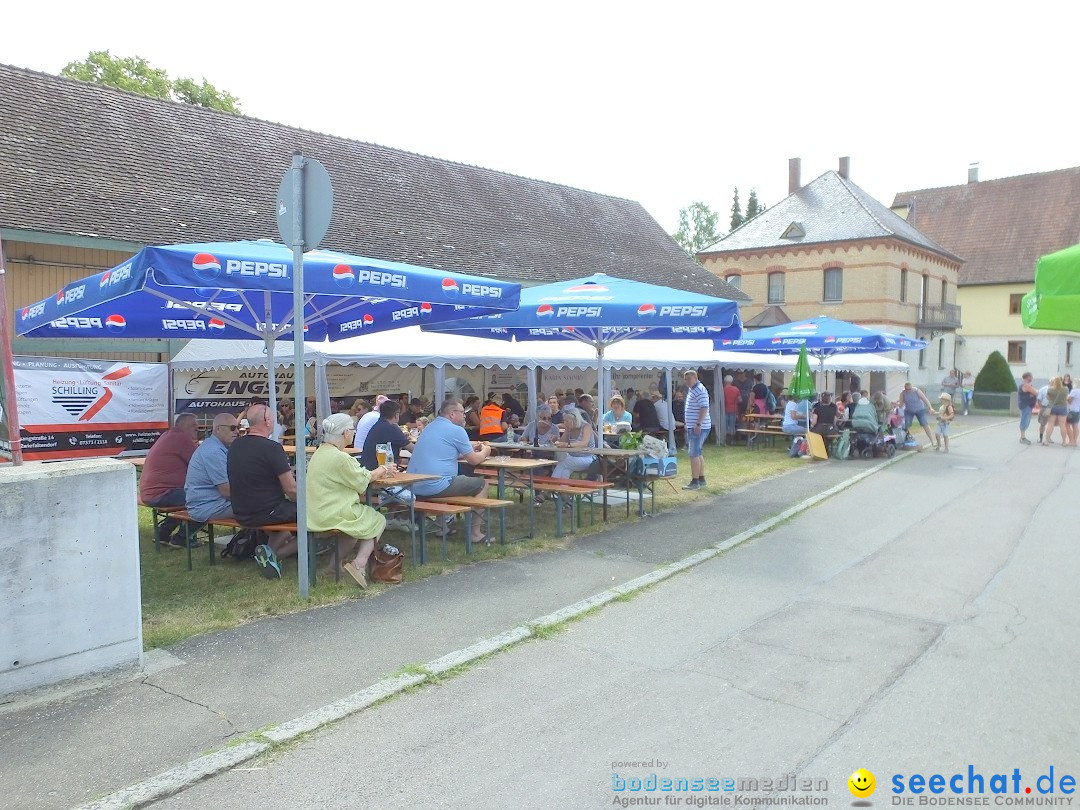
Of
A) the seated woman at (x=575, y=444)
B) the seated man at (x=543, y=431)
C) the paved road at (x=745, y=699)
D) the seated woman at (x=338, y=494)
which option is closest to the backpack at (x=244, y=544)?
the seated woman at (x=338, y=494)

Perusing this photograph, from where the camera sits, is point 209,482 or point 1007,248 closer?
point 209,482

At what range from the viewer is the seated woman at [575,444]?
1016cm

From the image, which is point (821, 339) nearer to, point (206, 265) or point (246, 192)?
point (246, 192)

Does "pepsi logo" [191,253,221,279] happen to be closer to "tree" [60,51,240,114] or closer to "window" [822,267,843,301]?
"tree" [60,51,240,114]

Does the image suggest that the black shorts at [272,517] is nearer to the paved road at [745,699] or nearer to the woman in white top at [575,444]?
the paved road at [745,699]

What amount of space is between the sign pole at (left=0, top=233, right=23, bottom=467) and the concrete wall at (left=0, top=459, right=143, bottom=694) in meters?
0.56

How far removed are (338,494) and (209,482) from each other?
1.57 m

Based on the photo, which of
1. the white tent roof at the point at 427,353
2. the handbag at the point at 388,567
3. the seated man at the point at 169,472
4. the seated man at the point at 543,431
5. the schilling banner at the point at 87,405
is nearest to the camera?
the handbag at the point at 388,567

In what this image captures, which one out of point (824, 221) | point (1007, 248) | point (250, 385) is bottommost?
point (250, 385)

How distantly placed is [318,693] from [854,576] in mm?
4740

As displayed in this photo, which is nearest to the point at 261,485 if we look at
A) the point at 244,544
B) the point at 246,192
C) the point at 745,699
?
the point at 244,544

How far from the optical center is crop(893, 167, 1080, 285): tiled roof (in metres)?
44.1

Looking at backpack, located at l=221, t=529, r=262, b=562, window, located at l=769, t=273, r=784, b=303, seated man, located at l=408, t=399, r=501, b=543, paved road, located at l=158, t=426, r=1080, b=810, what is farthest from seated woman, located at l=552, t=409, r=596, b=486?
window, located at l=769, t=273, r=784, b=303

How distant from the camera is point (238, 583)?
21.7 ft
